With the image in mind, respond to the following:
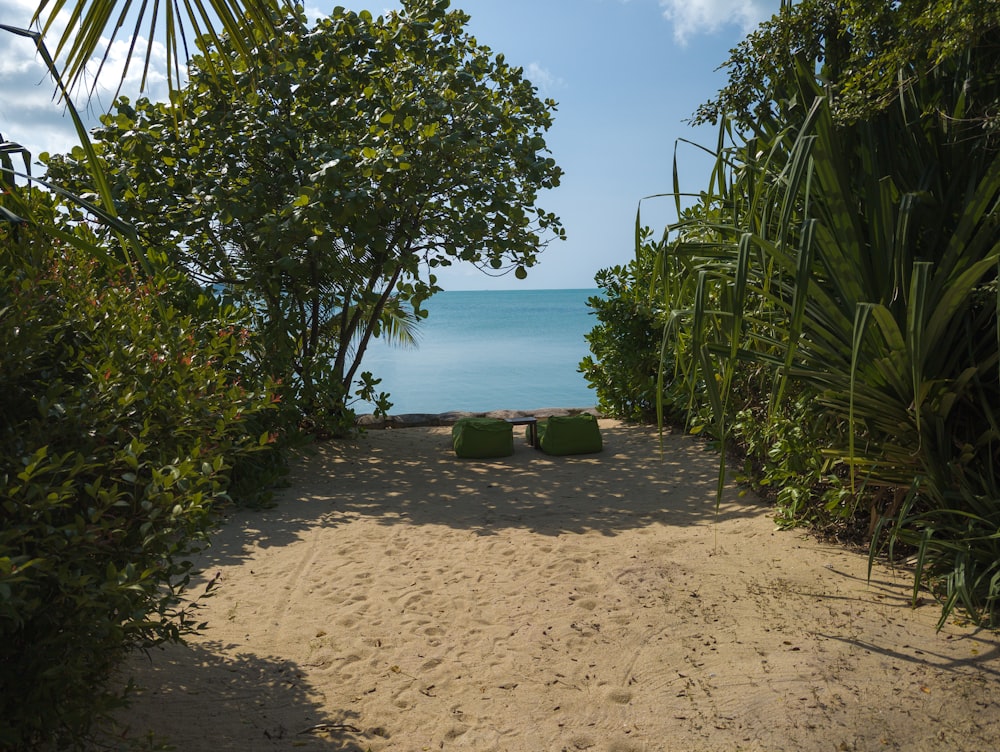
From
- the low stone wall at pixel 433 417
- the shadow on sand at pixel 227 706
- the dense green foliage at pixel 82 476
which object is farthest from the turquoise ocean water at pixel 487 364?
the dense green foliage at pixel 82 476

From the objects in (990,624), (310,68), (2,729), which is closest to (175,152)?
(310,68)

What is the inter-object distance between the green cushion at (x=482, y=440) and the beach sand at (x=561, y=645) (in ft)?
6.06

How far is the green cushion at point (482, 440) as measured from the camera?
7516 mm

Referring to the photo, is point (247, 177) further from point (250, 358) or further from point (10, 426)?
point (10, 426)

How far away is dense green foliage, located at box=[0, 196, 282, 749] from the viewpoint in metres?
1.99

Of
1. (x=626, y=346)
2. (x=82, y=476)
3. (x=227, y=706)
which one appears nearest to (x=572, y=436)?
(x=626, y=346)

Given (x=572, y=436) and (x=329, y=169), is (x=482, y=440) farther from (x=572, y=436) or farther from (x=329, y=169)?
(x=329, y=169)

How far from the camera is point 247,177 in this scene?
748 centimetres

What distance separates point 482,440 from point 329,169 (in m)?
2.75

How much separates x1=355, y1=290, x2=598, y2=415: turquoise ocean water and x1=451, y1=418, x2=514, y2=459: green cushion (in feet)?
5.72

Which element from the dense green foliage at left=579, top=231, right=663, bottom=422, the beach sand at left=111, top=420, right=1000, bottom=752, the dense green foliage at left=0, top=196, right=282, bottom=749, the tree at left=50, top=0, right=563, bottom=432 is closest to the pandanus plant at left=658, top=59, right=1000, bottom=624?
the beach sand at left=111, top=420, right=1000, bottom=752

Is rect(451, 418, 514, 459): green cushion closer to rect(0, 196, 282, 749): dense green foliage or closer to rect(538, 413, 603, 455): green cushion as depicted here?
rect(538, 413, 603, 455): green cushion

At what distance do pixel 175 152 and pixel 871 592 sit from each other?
6.58 metres

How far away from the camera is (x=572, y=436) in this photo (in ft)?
24.9
